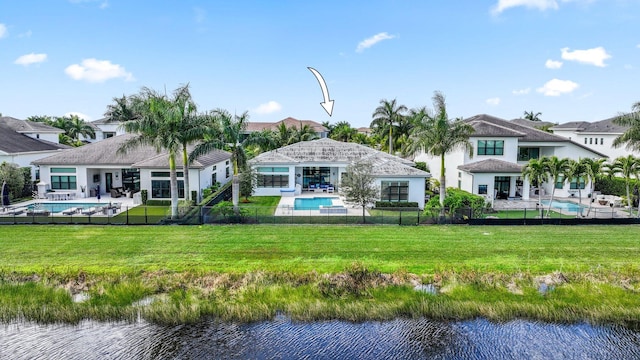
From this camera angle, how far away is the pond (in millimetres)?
11078

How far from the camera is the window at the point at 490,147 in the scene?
34.7m

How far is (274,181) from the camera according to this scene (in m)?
35.1

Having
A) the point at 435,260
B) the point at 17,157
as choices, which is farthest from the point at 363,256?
the point at 17,157

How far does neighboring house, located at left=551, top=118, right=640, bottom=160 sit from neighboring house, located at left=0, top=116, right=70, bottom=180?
5406 centimetres

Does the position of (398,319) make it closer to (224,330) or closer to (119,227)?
(224,330)

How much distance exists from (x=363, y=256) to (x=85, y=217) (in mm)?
15782

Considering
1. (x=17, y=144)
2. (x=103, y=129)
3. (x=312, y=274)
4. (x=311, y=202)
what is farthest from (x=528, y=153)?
(x=103, y=129)

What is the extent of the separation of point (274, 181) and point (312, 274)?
66.6 ft

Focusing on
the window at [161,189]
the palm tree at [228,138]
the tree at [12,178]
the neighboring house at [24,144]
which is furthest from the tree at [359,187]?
the neighboring house at [24,144]

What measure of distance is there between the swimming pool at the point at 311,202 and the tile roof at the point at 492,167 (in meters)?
10.8

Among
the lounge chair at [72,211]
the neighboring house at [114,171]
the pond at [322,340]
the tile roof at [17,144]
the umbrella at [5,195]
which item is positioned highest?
the tile roof at [17,144]

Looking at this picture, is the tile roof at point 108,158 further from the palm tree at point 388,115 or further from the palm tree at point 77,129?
the palm tree at point 77,129

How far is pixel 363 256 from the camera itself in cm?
1777

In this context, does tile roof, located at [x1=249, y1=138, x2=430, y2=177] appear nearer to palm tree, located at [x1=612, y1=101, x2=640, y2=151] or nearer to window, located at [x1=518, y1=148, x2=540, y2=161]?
window, located at [x1=518, y1=148, x2=540, y2=161]
